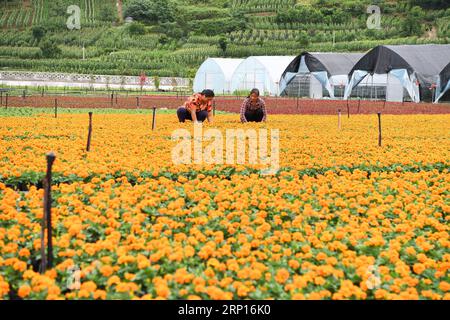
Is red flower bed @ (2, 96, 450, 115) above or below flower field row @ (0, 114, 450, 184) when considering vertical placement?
above

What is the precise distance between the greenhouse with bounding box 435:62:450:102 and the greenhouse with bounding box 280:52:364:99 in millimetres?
7064

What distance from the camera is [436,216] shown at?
6512 mm

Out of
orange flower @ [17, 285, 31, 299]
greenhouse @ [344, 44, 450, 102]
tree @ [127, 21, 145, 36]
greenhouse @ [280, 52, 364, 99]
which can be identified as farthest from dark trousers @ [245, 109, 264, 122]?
tree @ [127, 21, 145, 36]

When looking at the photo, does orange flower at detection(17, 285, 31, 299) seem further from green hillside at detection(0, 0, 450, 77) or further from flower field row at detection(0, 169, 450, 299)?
green hillside at detection(0, 0, 450, 77)

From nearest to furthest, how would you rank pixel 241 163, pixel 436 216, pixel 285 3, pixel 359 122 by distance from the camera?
pixel 436 216 → pixel 241 163 → pixel 359 122 → pixel 285 3

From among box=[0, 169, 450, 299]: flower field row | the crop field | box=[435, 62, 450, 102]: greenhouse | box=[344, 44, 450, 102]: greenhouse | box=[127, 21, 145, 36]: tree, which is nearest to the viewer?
box=[0, 169, 450, 299]: flower field row

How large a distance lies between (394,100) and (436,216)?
34.1 m

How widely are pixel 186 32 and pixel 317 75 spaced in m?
40.5

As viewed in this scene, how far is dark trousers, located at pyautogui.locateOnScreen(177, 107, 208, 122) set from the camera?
16.2 metres

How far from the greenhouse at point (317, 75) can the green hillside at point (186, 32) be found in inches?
649

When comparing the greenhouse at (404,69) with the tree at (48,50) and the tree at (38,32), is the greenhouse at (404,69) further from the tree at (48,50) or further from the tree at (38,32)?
the tree at (38,32)

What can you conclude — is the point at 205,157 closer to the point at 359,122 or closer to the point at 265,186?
the point at 265,186
